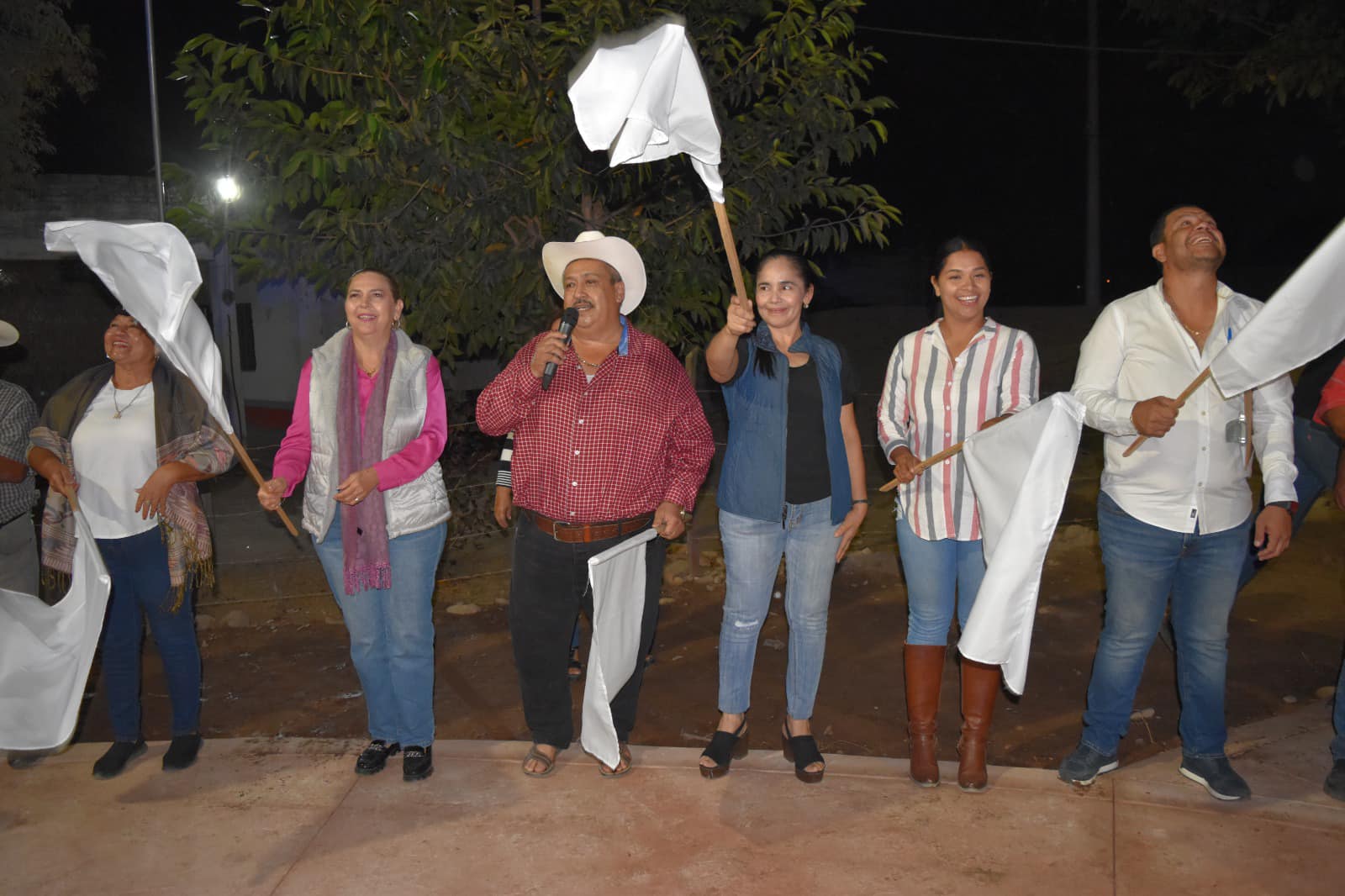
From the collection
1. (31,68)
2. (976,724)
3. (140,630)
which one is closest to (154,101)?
(140,630)

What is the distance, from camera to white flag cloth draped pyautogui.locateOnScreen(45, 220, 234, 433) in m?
4.18

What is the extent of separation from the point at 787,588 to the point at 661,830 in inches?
39.7

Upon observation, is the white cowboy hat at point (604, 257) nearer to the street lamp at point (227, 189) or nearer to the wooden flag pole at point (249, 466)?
the wooden flag pole at point (249, 466)

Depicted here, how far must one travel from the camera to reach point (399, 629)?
455 centimetres

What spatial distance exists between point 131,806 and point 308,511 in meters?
1.26

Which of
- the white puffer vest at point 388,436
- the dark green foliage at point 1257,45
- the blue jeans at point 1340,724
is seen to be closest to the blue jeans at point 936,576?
the blue jeans at point 1340,724

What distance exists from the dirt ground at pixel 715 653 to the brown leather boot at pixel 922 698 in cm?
73

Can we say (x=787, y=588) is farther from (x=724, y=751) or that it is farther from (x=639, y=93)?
(x=639, y=93)

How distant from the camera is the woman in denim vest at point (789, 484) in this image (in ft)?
14.3

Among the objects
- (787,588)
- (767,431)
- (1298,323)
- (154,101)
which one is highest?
(154,101)

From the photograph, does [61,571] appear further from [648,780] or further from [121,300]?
[648,780]

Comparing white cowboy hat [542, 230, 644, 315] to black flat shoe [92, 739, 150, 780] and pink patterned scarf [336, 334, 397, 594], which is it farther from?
black flat shoe [92, 739, 150, 780]

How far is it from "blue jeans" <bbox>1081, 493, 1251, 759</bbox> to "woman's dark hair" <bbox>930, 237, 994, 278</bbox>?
0.97 meters

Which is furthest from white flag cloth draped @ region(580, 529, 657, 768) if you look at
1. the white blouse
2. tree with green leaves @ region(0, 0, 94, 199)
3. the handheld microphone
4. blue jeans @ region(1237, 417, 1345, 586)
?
tree with green leaves @ region(0, 0, 94, 199)
